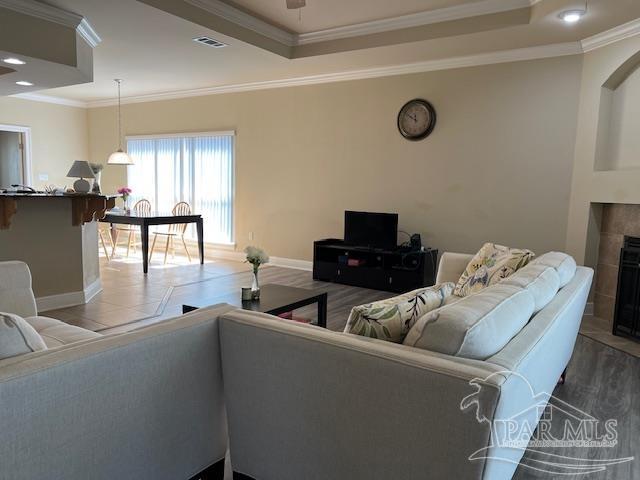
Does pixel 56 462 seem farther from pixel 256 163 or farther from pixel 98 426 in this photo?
pixel 256 163

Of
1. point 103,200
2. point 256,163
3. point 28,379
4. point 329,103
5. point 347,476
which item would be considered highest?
point 329,103

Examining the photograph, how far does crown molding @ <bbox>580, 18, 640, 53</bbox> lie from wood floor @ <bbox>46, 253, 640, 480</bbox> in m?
2.68

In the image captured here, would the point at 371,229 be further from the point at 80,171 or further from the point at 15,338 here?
the point at 15,338

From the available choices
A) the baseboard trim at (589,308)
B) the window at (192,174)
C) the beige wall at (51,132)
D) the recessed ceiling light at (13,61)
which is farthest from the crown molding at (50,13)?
the baseboard trim at (589,308)

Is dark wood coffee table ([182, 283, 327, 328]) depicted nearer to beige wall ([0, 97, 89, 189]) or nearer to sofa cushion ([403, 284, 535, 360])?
sofa cushion ([403, 284, 535, 360])

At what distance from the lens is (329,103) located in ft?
20.7

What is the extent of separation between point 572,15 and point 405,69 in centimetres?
211

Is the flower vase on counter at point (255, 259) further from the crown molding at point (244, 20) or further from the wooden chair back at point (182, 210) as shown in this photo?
the wooden chair back at point (182, 210)

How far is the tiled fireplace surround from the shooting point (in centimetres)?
434

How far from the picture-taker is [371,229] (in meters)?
5.72

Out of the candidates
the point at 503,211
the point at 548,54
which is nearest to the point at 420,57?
the point at 548,54

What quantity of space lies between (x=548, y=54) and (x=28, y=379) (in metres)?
5.28

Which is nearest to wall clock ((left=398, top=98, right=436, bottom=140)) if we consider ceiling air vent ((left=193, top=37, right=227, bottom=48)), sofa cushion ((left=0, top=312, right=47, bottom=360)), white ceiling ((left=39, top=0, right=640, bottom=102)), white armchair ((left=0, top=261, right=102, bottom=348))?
white ceiling ((left=39, top=0, right=640, bottom=102))

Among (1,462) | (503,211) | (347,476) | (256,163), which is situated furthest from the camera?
(256,163)
